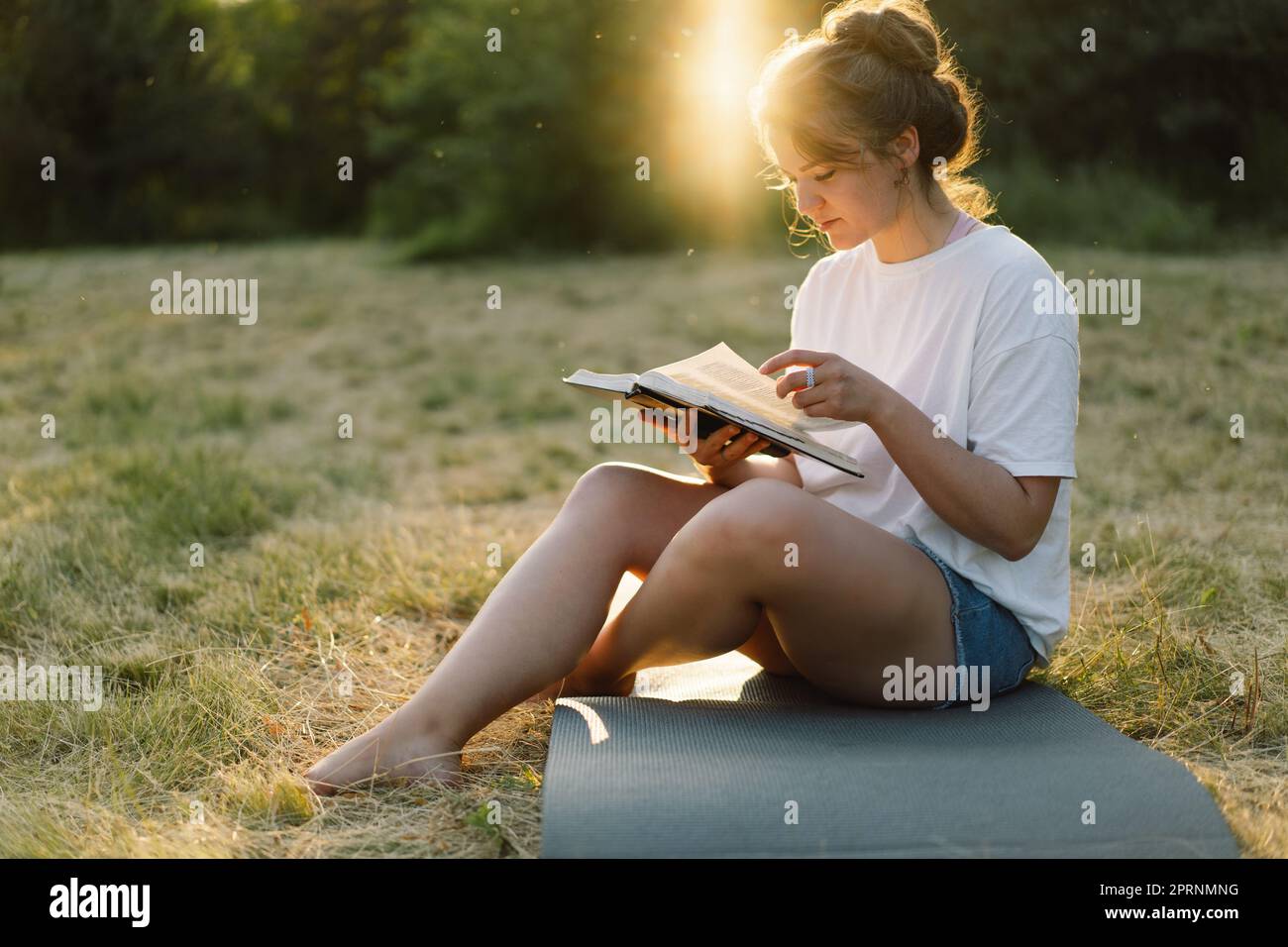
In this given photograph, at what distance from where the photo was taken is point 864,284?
2180mm

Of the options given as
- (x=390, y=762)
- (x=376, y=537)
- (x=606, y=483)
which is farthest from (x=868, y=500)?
(x=376, y=537)

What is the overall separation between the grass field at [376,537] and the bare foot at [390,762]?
32mm

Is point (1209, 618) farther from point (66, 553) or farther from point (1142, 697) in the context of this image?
point (66, 553)

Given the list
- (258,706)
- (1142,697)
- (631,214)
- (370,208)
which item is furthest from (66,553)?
(370,208)

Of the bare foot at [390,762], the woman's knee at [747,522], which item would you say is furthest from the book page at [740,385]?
the bare foot at [390,762]

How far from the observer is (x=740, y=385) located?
6.67 feet

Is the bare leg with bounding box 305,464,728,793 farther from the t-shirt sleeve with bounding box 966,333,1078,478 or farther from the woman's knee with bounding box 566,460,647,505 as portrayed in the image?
the t-shirt sleeve with bounding box 966,333,1078,478

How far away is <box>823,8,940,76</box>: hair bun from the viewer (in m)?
1.97

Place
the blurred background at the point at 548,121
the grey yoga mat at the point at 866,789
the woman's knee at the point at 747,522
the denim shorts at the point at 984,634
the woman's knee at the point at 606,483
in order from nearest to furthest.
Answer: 1. the grey yoga mat at the point at 866,789
2. the woman's knee at the point at 747,522
3. the denim shorts at the point at 984,634
4. the woman's knee at the point at 606,483
5. the blurred background at the point at 548,121

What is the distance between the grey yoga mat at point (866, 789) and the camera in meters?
1.58

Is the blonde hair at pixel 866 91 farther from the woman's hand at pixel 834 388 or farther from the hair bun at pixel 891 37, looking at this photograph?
the woman's hand at pixel 834 388

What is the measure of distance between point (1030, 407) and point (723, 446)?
50cm

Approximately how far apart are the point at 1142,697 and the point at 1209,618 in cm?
45

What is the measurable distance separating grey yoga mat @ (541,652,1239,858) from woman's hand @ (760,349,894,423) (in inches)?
19.9
